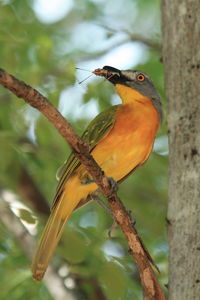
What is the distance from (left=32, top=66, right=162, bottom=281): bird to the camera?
521 centimetres

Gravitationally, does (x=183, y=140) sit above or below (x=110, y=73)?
below

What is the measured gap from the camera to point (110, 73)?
571 cm

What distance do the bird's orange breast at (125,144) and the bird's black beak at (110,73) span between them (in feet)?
1.10

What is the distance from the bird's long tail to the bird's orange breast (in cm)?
43

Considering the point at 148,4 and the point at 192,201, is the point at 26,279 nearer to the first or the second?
the point at 192,201

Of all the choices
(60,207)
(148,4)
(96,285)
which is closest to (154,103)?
(60,207)

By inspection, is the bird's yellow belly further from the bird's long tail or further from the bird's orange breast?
the bird's long tail

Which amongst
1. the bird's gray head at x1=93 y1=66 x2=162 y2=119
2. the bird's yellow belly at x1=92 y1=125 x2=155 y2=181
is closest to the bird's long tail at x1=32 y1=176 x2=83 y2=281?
the bird's yellow belly at x1=92 y1=125 x2=155 y2=181

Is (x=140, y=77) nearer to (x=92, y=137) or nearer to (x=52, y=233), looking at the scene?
(x=92, y=137)

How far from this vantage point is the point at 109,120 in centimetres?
551

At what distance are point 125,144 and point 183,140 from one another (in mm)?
1112

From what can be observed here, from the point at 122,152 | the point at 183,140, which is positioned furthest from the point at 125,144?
the point at 183,140

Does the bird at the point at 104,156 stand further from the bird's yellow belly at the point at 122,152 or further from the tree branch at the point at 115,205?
the tree branch at the point at 115,205

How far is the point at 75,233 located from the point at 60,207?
0.30 meters
